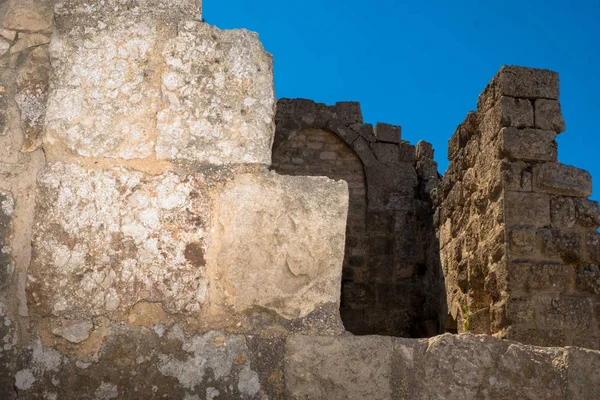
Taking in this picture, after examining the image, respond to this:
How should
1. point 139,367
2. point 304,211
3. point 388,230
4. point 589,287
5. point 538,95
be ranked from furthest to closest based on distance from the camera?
point 388,230, point 538,95, point 589,287, point 304,211, point 139,367

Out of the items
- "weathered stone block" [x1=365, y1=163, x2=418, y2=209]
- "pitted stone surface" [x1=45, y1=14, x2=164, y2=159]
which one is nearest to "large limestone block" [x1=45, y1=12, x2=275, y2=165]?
"pitted stone surface" [x1=45, y1=14, x2=164, y2=159]

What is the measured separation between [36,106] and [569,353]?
1730mm

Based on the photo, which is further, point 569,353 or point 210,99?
point 210,99

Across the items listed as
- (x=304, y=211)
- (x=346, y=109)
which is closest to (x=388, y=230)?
(x=346, y=109)

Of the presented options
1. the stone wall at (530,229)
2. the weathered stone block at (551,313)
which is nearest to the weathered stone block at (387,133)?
the stone wall at (530,229)

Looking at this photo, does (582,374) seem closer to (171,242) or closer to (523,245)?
(171,242)

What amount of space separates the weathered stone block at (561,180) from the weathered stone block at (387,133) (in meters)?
5.42

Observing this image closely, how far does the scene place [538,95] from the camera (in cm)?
551

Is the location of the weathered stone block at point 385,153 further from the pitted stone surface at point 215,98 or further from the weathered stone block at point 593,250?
the pitted stone surface at point 215,98

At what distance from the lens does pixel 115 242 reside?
1.89 metres

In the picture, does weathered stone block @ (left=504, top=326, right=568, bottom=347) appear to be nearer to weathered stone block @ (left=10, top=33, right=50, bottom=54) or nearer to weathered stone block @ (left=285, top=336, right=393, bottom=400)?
weathered stone block @ (left=285, top=336, right=393, bottom=400)

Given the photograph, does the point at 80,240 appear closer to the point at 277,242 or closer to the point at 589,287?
the point at 277,242

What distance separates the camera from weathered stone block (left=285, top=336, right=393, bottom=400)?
6.00 ft

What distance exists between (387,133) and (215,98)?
29.5ft
